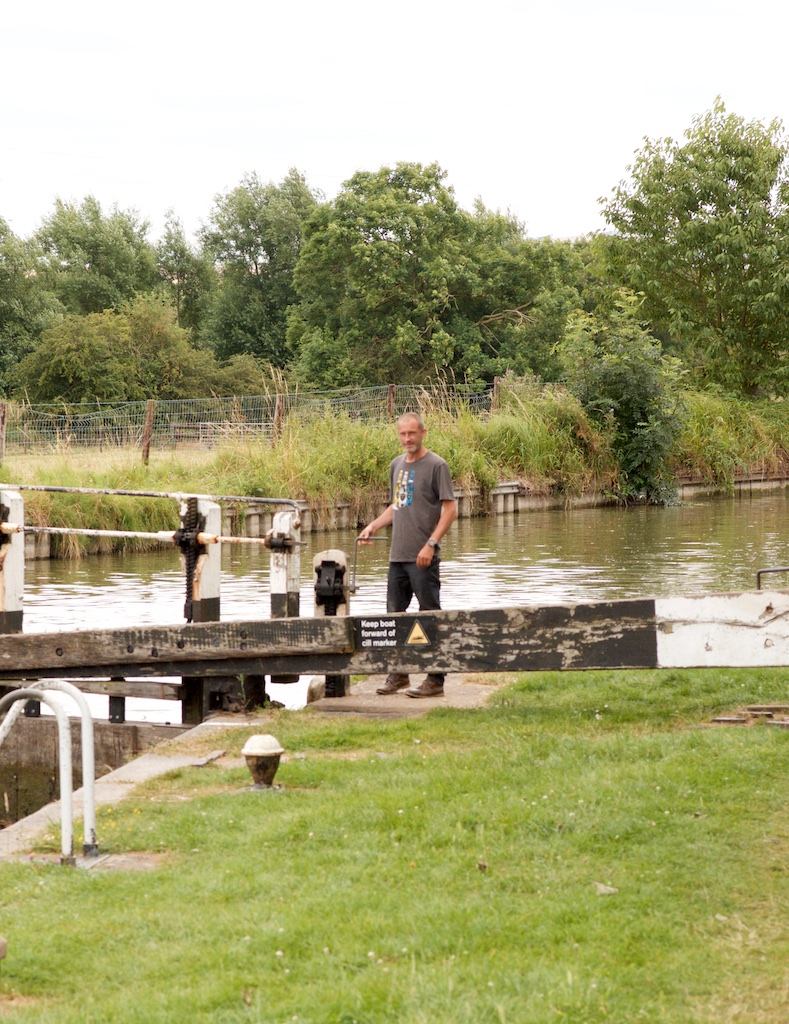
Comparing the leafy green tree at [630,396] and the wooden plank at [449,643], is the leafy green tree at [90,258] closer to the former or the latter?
the leafy green tree at [630,396]

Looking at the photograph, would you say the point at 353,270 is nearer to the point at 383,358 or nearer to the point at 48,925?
the point at 383,358

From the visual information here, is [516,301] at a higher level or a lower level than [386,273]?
lower

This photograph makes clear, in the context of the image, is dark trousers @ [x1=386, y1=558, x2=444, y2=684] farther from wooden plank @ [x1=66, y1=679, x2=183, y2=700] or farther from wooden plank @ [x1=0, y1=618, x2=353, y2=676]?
wooden plank @ [x1=66, y1=679, x2=183, y2=700]

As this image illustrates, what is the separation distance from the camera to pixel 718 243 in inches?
1825

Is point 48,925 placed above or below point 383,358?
below

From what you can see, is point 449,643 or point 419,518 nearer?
point 449,643

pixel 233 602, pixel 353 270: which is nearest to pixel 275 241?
pixel 353 270

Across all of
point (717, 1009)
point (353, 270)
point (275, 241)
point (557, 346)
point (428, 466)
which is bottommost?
point (717, 1009)

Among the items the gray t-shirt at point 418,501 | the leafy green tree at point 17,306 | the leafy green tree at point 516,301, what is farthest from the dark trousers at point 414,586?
the leafy green tree at point 17,306

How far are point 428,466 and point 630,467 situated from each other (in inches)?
982

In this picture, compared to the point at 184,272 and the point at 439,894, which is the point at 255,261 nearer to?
the point at 184,272

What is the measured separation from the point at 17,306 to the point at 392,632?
6183cm

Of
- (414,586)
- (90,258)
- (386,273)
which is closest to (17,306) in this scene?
(90,258)

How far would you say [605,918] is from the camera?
183 inches
